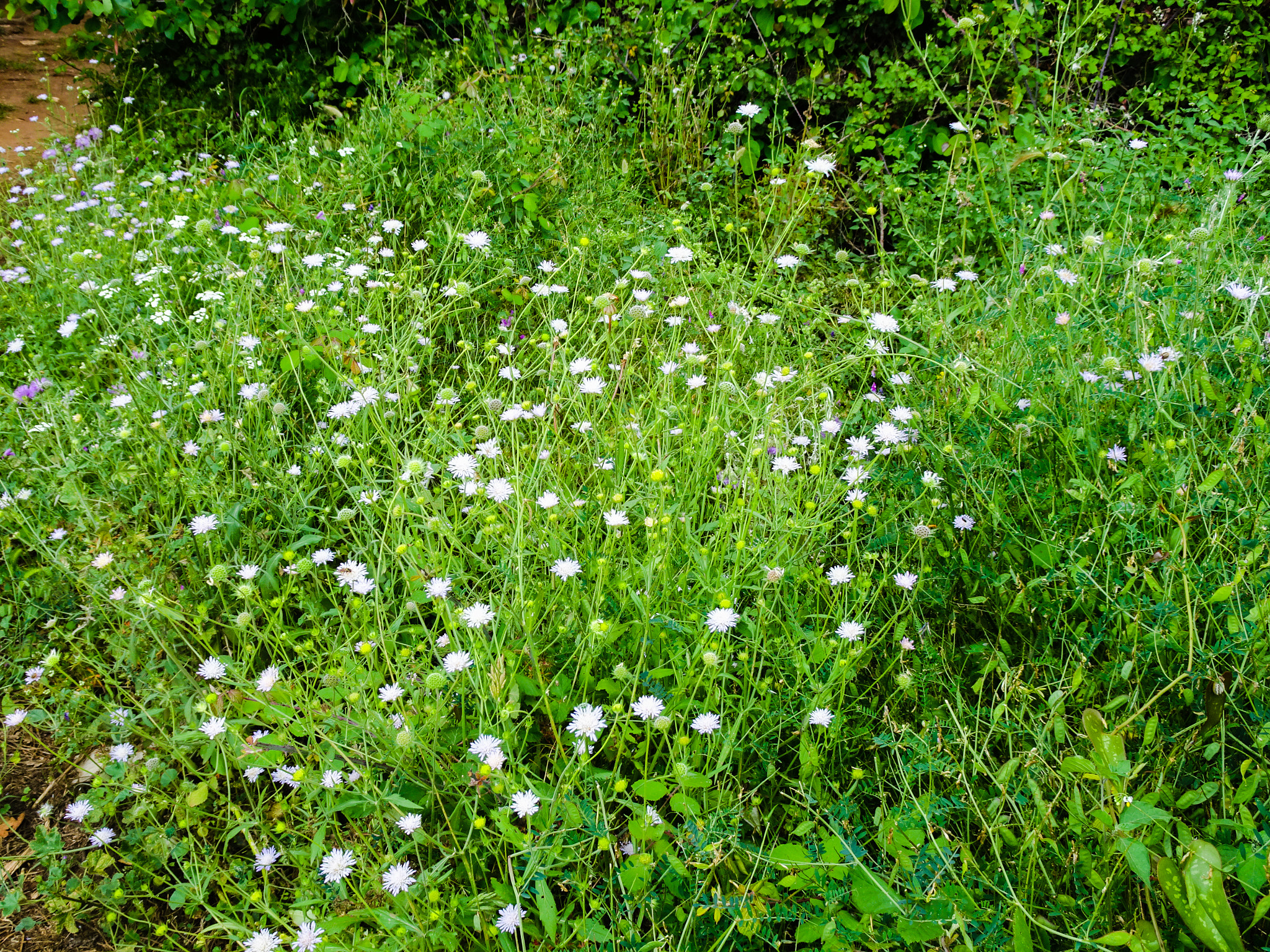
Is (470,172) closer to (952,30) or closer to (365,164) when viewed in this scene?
(365,164)

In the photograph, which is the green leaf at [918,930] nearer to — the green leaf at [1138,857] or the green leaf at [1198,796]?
the green leaf at [1138,857]

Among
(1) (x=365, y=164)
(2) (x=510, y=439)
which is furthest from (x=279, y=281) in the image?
(2) (x=510, y=439)

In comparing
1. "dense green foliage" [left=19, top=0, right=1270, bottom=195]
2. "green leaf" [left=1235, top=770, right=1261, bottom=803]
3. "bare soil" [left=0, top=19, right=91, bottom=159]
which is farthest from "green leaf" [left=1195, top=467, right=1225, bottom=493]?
"bare soil" [left=0, top=19, right=91, bottom=159]

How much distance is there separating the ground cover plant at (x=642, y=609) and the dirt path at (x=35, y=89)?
121 inches

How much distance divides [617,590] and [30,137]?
5.67 metres

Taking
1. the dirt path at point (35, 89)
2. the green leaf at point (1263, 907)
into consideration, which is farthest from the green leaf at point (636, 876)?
the dirt path at point (35, 89)

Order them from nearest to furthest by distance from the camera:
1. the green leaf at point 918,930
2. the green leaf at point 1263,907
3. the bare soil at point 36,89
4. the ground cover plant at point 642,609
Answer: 1. the green leaf at point 1263,907
2. the green leaf at point 918,930
3. the ground cover plant at point 642,609
4. the bare soil at point 36,89

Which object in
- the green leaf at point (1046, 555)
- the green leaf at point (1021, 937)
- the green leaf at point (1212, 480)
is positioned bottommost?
the green leaf at point (1021, 937)

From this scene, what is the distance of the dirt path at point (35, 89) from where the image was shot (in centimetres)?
514

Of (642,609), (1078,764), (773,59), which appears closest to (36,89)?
(773,59)

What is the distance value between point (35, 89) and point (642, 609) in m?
7.11

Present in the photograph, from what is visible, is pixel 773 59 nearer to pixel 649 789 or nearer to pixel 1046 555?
pixel 1046 555

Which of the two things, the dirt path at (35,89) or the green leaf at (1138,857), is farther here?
the dirt path at (35,89)

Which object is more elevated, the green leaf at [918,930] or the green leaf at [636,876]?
the green leaf at [918,930]
